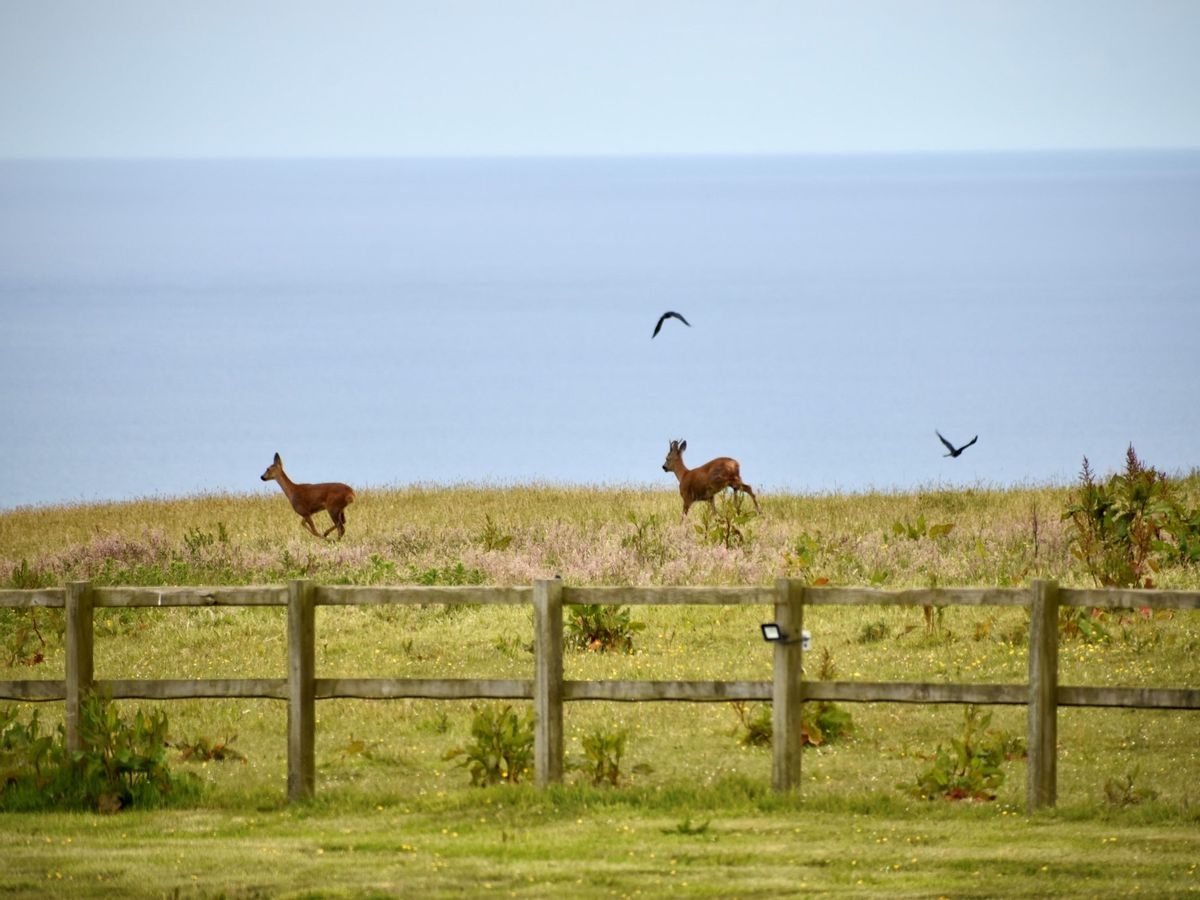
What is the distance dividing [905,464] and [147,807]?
8343 centimetres

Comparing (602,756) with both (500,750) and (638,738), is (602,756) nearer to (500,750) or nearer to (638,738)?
(500,750)

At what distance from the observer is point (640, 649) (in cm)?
1989

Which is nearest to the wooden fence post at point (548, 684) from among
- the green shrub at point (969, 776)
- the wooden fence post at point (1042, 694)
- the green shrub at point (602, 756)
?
the green shrub at point (602, 756)

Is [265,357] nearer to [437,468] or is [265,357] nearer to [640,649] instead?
[437,468]

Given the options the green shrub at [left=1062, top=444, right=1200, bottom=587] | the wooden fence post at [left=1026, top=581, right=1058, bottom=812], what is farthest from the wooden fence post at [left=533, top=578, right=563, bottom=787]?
the green shrub at [left=1062, top=444, right=1200, bottom=587]

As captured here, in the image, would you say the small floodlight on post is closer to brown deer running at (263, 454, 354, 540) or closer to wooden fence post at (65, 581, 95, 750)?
wooden fence post at (65, 581, 95, 750)

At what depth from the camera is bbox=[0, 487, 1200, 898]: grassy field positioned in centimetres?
1121

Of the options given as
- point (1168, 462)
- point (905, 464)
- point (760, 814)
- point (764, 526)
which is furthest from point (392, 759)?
point (905, 464)

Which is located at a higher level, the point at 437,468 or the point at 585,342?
the point at 585,342

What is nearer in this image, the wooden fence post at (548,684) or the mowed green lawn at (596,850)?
the mowed green lawn at (596,850)

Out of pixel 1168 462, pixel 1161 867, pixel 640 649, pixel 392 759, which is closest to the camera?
pixel 1161 867

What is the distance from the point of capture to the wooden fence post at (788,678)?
12.5m

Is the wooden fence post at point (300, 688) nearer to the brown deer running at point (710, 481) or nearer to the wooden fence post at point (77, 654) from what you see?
the wooden fence post at point (77, 654)

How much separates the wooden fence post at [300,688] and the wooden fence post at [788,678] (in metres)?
3.19
